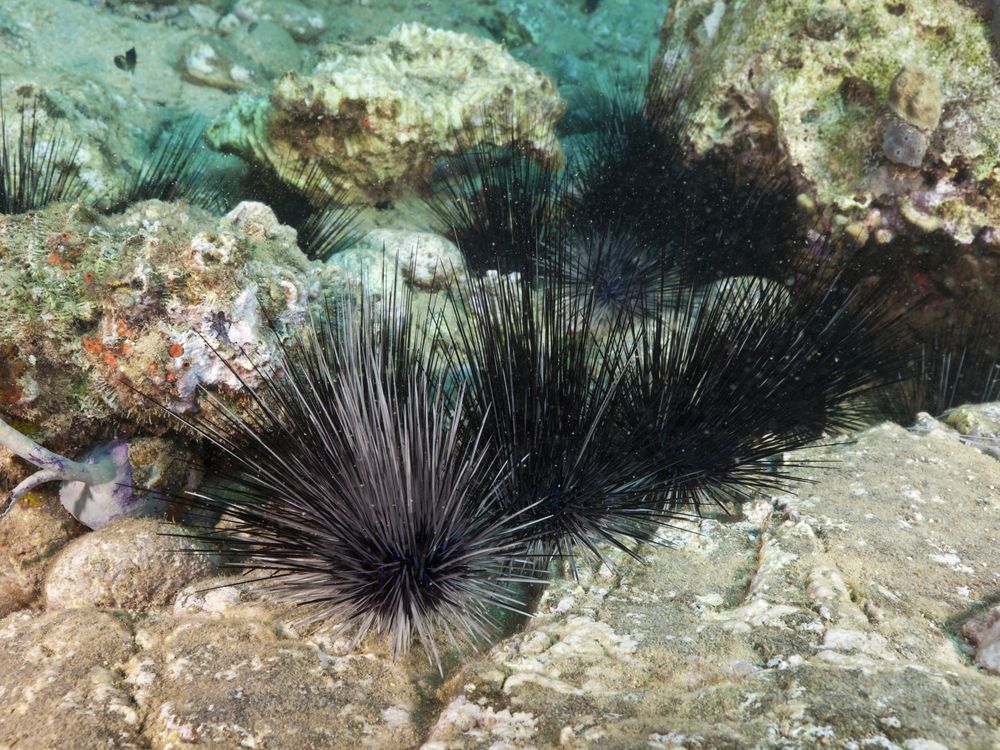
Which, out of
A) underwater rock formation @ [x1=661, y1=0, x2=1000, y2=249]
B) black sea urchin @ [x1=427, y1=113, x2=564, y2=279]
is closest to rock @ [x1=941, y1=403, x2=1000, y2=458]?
underwater rock formation @ [x1=661, y1=0, x2=1000, y2=249]

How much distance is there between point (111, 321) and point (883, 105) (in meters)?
4.57

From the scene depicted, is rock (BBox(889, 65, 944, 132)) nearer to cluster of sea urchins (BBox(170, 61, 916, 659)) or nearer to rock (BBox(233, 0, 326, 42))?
cluster of sea urchins (BBox(170, 61, 916, 659))

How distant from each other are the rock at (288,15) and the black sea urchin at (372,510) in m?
7.18

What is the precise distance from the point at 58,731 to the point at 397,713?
916mm

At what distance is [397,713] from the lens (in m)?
1.88

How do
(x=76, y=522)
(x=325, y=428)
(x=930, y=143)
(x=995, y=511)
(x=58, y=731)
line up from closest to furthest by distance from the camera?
(x=58, y=731) → (x=325, y=428) → (x=995, y=511) → (x=76, y=522) → (x=930, y=143)

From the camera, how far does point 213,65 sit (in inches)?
271

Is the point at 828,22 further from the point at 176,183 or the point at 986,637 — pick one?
the point at 176,183

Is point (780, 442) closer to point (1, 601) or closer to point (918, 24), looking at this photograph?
point (918, 24)

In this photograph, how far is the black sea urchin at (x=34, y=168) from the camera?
3781 millimetres

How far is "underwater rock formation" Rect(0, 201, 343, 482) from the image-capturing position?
2.53m

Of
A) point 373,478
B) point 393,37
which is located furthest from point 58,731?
point 393,37

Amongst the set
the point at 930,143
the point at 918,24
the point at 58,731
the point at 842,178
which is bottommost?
the point at 58,731

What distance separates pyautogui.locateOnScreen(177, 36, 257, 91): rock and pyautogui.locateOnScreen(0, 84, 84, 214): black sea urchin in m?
2.13
